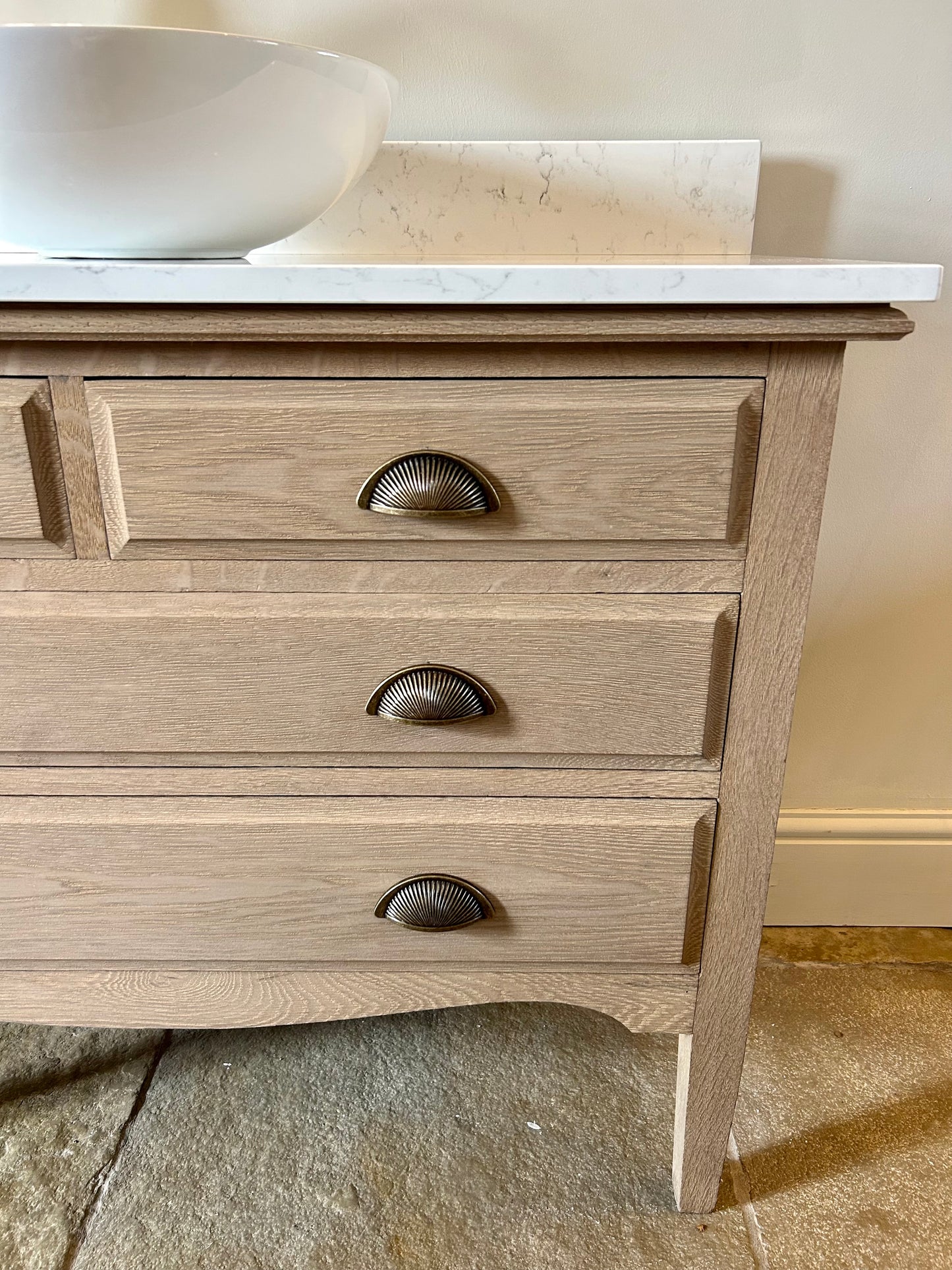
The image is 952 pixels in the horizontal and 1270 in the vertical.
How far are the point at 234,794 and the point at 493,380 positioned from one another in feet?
1.20

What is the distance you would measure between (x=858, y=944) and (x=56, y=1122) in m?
1.03

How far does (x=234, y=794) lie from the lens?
2.14 feet

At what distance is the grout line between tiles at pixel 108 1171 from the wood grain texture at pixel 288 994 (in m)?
0.23

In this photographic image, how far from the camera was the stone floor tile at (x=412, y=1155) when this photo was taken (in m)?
0.77

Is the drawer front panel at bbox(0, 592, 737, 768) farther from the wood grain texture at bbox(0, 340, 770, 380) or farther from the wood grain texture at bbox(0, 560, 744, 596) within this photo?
the wood grain texture at bbox(0, 340, 770, 380)

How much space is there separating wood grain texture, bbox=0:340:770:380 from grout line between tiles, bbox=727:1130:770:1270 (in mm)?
723

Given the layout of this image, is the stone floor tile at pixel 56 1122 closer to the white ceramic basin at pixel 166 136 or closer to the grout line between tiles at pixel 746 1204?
the grout line between tiles at pixel 746 1204

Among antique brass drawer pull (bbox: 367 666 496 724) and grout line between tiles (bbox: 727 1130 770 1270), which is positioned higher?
antique brass drawer pull (bbox: 367 666 496 724)

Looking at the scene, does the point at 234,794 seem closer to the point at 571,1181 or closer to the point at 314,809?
the point at 314,809

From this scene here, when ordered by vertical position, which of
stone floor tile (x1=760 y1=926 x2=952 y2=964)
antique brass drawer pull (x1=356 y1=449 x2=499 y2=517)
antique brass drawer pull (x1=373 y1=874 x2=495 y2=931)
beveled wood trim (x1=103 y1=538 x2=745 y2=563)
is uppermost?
antique brass drawer pull (x1=356 y1=449 x2=499 y2=517)

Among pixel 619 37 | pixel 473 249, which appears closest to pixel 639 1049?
pixel 473 249

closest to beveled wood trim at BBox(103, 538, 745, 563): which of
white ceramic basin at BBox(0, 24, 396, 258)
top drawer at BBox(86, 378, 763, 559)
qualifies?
top drawer at BBox(86, 378, 763, 559)

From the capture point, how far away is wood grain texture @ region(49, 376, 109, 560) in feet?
1.82

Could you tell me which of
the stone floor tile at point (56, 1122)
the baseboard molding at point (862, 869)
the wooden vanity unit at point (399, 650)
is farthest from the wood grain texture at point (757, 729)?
the stone floor tile at point (56, 1122)
